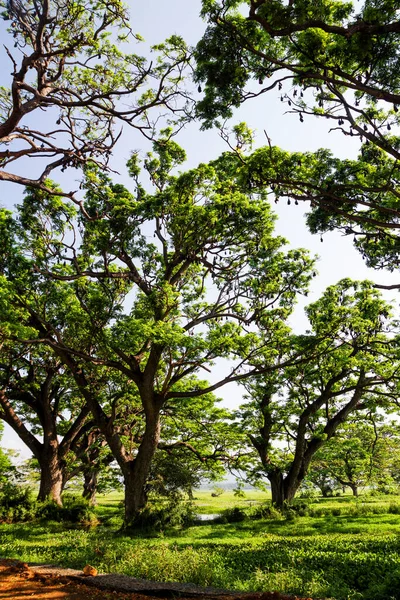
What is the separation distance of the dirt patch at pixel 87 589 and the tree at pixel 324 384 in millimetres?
12669

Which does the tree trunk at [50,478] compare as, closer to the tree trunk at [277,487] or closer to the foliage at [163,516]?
the foliage at [163,516]

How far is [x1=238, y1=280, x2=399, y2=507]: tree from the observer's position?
1923 centimetres

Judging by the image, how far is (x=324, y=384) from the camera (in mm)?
22797

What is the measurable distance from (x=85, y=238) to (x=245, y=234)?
7142 mm

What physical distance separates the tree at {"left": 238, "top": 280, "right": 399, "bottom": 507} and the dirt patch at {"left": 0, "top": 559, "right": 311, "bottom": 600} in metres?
12.7

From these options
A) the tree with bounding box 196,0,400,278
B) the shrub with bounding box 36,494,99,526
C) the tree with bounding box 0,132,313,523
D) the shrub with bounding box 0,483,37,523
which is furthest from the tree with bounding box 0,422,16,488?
the tree with bounding box 196,0,400,278

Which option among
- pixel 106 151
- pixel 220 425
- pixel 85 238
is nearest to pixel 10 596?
pixel 106 151

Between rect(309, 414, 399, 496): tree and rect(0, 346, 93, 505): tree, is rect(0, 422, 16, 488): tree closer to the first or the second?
rect(0, 346, 93, 505): tree

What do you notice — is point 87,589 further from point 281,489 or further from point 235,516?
point 281,489

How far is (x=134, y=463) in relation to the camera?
696 inches

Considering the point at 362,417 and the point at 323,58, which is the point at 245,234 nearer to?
the point at 323,58

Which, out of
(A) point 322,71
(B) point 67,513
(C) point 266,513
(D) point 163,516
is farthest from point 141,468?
(A) point 322,71

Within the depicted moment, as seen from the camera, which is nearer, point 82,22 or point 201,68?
point 201,68

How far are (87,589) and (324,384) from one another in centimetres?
1823
